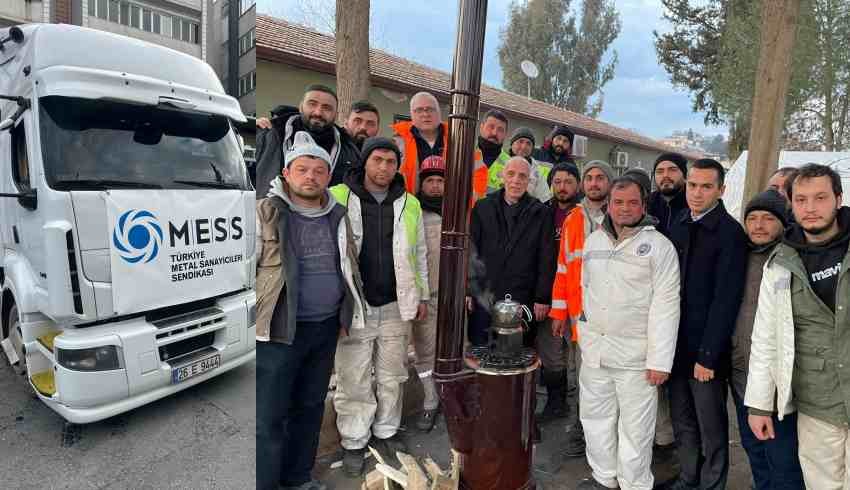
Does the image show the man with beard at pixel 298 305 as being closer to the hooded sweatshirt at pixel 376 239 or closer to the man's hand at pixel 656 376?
the hooded sweatshirt at pixel 376 239

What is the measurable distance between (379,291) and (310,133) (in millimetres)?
918

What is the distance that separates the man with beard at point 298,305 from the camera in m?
2.10

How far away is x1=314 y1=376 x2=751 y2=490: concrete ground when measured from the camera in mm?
2768

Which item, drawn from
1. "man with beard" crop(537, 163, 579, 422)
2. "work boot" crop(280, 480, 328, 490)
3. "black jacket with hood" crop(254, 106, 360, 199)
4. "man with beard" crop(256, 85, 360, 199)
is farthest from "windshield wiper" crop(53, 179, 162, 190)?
"man with beard" crop(537, 163, 579, 422)

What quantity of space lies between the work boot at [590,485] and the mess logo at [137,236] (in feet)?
8.64

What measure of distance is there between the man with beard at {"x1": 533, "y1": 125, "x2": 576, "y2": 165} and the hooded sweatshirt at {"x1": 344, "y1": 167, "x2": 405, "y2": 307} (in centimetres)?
210

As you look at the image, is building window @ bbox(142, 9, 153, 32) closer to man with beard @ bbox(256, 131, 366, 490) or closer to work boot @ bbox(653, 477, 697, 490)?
man with beard @ bbox(256, 131, 366, 490)

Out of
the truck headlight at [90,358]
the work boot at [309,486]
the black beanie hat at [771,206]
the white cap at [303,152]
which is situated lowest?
the work boot at [309,486]

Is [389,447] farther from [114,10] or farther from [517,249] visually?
[114,10]

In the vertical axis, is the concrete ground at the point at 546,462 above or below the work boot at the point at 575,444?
below

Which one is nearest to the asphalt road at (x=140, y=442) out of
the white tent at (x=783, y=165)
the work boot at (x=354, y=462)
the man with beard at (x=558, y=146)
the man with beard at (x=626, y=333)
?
the work boot at (x=354, y=462)

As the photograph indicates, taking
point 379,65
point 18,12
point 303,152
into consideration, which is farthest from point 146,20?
point 379,65

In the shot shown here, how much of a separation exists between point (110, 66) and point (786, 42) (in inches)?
236

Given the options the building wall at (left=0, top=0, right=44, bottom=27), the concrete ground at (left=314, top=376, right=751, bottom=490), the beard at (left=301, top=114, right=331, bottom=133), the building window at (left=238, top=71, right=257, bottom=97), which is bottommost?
the concrete ground at (left=314, top=376, right=751, bottom=490)
